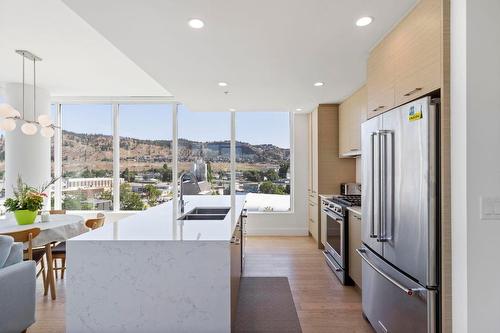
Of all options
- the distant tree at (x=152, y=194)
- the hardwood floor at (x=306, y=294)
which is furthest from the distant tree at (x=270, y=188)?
the distant tree at (x=152, y=194)

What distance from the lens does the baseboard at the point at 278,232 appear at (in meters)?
5.95

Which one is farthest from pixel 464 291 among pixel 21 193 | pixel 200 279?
pixel 21 193

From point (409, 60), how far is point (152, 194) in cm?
540

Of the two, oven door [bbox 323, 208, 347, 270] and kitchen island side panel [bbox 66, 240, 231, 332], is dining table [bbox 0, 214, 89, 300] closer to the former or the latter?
kitchen island side panel [bbox 66, 240, 231, 332]

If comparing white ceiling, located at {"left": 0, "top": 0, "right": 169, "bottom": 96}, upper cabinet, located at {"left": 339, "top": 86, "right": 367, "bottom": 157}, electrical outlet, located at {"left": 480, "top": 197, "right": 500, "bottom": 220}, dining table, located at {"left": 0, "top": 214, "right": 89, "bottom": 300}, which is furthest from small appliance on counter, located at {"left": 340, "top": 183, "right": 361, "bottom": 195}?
dining table, located at {"left": 0, "top": 214, "right": 89, "bottom": 300}

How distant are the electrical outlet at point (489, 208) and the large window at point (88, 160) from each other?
243 inches

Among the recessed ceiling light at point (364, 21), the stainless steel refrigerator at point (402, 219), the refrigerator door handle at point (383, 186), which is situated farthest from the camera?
the refrigerator door handle at point (383, 186)

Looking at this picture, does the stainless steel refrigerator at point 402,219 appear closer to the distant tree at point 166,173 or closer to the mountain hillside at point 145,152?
the mountain hillside at point 145,152

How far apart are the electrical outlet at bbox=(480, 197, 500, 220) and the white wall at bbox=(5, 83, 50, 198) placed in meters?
5.87

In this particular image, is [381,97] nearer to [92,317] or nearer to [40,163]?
[92,317]

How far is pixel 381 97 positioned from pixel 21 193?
157 inches

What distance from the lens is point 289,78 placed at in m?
3.54

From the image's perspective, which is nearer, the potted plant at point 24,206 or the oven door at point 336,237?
the potted plant at point 24,206

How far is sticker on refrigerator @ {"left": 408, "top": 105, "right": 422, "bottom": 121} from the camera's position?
183 centimetres
